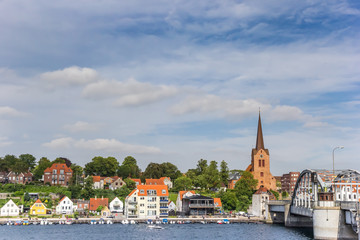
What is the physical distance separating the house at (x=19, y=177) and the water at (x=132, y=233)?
206ft

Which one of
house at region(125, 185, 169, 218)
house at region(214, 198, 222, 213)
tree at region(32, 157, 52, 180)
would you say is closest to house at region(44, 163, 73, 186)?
tree at region(32, 157, 52, 180)

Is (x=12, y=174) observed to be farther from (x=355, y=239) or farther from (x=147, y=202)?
(x=355, y=239)

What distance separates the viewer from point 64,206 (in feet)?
382

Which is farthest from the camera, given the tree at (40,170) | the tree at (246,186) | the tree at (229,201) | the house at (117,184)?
the tree at (40,170)

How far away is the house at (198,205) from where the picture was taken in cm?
11644

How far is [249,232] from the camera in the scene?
86625 millimetres

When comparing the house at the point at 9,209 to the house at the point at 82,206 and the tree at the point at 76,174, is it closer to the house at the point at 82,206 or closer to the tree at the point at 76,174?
the house at the point at 82,206

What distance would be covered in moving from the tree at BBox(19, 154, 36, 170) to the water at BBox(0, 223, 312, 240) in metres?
85.1

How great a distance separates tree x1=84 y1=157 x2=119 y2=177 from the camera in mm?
164625

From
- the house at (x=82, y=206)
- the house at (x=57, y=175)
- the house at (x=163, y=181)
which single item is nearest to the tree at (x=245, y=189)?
the house at (x=163, y=181)

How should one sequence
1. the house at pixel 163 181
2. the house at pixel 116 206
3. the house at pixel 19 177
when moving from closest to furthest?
the house at pixel 116 206 < the house at pixel 163 181 < the house at pixel 19 177

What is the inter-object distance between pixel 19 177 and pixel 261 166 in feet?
299

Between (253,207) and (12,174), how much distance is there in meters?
90.7

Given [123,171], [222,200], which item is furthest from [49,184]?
[222,200]
